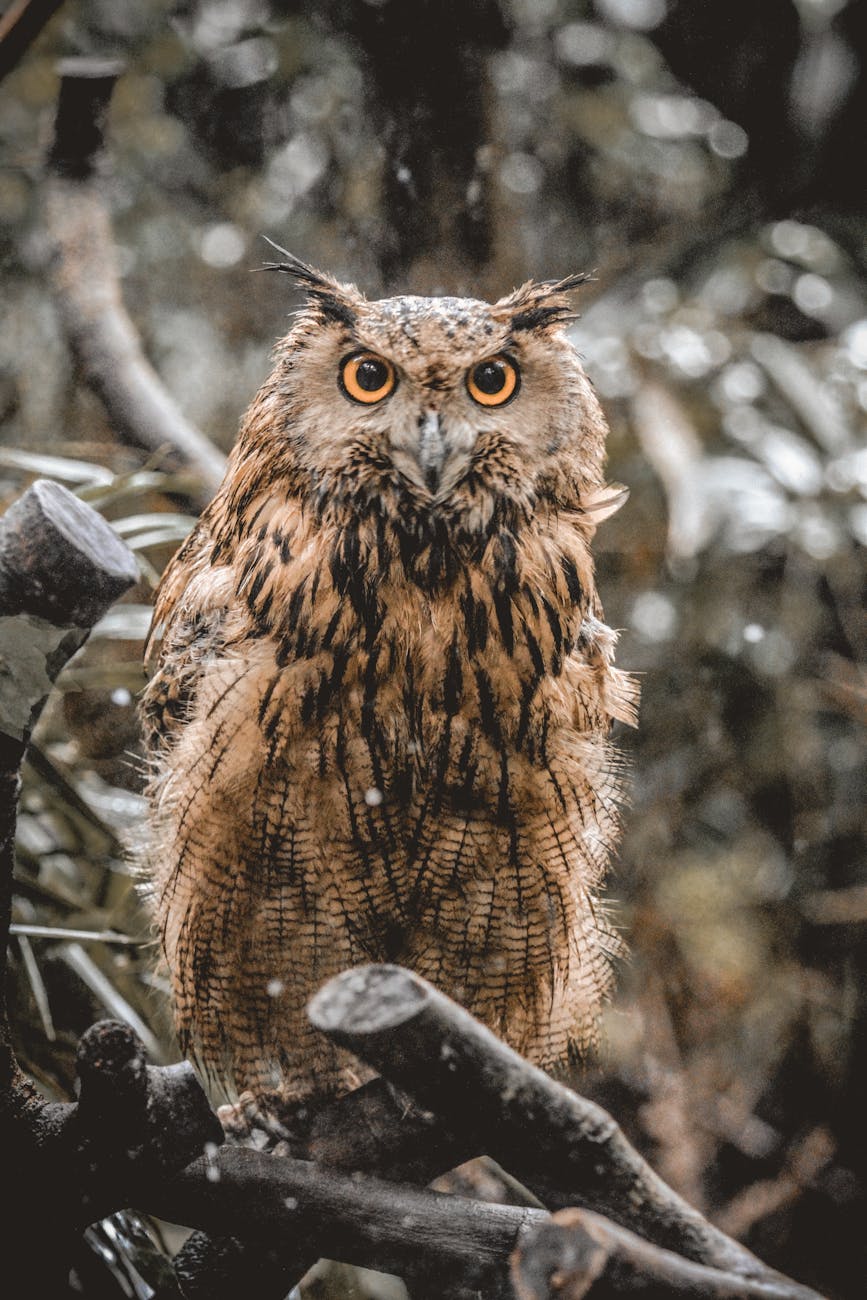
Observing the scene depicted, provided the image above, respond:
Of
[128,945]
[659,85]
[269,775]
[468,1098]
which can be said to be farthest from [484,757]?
[659,85]

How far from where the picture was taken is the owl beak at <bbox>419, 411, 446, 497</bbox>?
1.28m

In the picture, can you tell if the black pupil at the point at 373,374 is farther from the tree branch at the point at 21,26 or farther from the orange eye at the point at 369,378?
the tree branch at the point at 21,26

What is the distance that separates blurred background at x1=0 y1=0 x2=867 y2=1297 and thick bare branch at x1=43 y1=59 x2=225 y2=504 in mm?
620

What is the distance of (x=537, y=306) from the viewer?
1.39 m

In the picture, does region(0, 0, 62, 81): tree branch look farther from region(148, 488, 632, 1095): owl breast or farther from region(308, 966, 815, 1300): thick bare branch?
region(308, 966, 815, 1300): thick bare branch

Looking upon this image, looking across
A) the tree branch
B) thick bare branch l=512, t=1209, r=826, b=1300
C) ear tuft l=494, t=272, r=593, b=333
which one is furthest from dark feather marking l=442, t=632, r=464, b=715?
the tree branch

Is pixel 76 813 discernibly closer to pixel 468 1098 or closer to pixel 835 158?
pixel 468 1098

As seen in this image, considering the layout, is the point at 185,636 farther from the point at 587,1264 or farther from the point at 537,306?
the point at 587,1264

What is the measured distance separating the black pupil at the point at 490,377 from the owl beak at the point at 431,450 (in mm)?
86

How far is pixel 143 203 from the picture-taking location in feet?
11.3

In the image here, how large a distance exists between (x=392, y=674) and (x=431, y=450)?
26 centimetres

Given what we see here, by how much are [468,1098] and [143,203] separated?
3233mm

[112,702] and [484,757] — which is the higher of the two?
[484,757]

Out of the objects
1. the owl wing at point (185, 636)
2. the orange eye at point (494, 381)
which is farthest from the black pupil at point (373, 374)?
the owl wing at point (185, 636)
